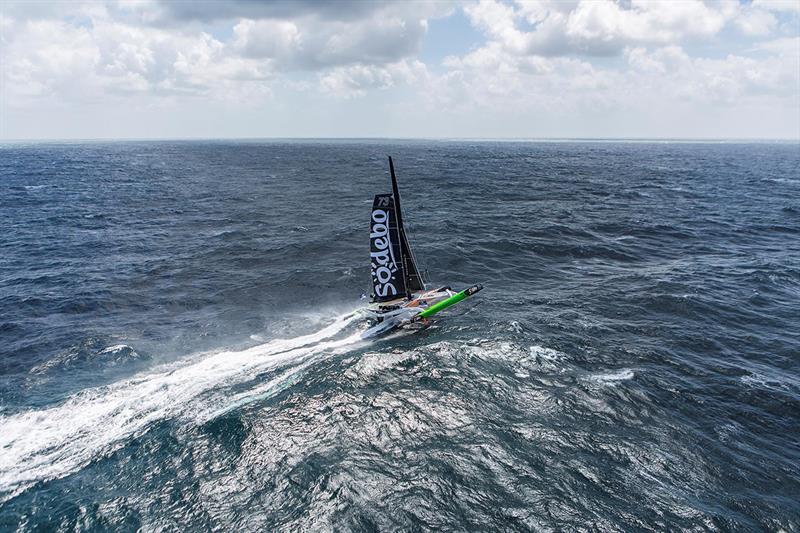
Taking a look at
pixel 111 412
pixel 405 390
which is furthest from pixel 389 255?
pixel 111 412

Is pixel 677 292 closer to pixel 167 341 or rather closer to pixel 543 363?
pixel 543 363

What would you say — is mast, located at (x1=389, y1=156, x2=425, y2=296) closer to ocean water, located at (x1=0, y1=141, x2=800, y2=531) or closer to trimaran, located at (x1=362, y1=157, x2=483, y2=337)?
trimaran, located at (x1=362, y1=157, x2=483, y2=337)

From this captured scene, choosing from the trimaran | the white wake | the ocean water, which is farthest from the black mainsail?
the white wake

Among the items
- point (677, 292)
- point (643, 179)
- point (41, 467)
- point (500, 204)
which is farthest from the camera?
point (643, 179)

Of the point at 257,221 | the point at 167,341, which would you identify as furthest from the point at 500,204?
the point at 167,341

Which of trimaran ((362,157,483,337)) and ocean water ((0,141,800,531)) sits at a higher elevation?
trimaran ((362,157,483,337))

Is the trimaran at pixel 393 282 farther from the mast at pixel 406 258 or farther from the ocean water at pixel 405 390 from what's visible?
the ocean water at pixel 405 390

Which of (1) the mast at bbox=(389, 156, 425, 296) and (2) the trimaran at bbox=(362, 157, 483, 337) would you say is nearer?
(1) the mast at bbox=(389, 156, 425, 296)
